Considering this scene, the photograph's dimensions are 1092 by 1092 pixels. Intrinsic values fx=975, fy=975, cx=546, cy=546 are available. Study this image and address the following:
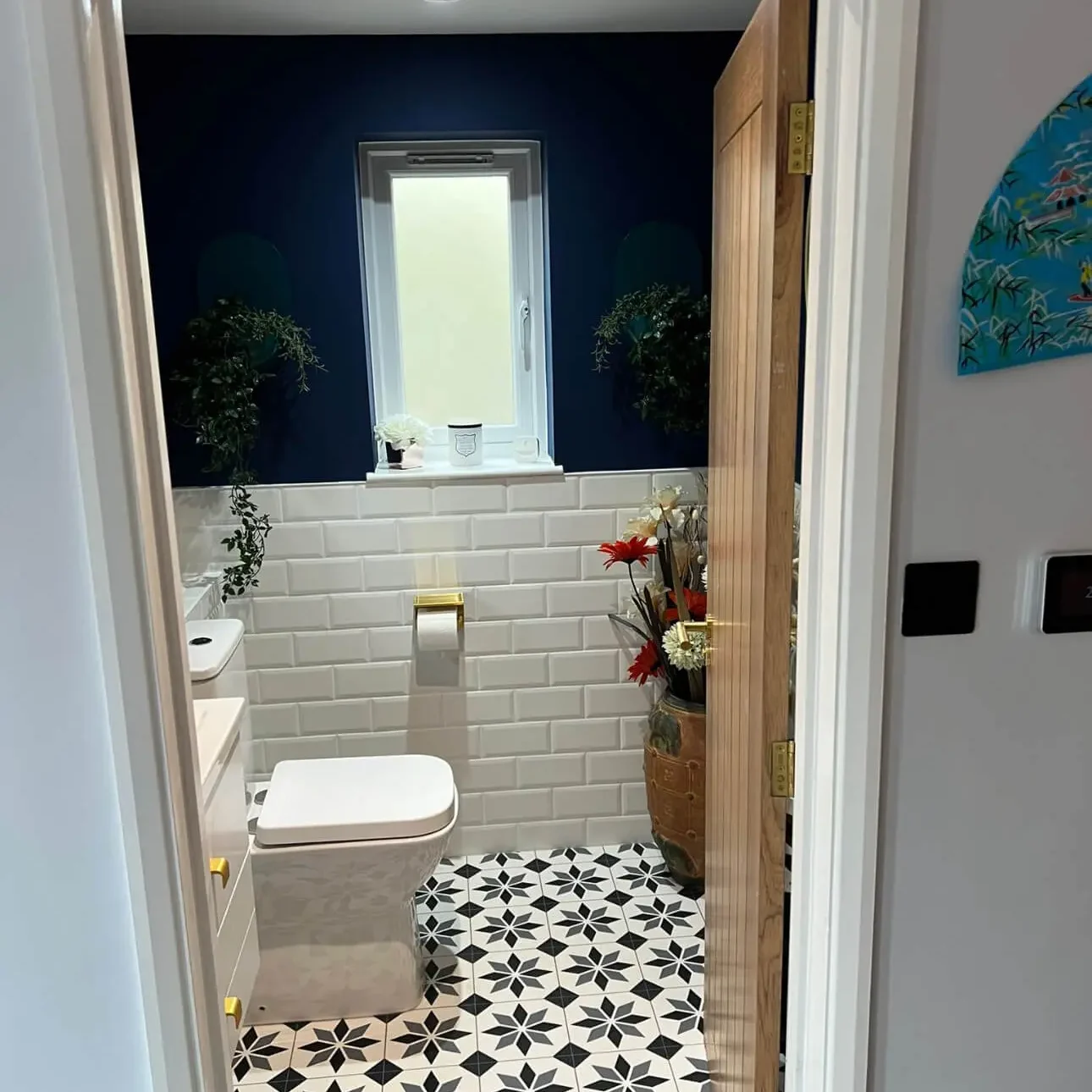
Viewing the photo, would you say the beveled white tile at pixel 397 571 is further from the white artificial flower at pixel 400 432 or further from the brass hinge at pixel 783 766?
the brass hinge at pixel 783 766

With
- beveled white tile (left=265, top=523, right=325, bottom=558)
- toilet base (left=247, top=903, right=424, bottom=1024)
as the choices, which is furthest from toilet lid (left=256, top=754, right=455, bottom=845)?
beveled white tile (left=265, top=523, right=325, bottom=558)

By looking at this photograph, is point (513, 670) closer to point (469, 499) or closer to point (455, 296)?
point (469, 499)

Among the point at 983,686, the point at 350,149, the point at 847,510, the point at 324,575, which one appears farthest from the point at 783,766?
the point at 350,149

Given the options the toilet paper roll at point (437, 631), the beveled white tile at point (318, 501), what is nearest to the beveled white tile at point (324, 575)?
the beveled white tile at point (318, 501)

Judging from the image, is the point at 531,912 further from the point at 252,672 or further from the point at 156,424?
the point at 156,424

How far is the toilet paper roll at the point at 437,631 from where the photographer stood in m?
2.70

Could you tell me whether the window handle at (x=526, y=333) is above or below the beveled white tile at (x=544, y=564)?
above

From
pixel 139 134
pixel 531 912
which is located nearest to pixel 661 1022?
pixel 531 912

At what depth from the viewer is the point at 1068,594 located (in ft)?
4.10

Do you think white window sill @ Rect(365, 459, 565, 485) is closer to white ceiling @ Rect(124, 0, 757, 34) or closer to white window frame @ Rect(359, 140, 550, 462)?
white window frame @ Rect(359, 140, 550, 462)

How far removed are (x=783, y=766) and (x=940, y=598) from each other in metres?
0.37

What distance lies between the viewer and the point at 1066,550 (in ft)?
4.10

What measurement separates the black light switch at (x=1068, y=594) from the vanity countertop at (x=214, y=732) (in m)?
1.27

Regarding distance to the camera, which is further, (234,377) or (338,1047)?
(234,377)
